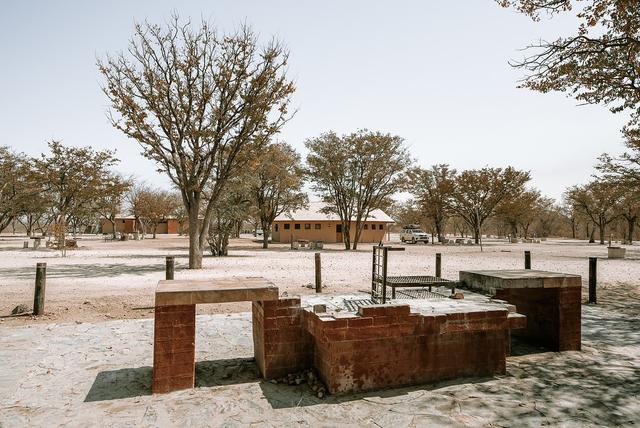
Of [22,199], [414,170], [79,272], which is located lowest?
[79,272]

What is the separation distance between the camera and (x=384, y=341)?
423 centimetres

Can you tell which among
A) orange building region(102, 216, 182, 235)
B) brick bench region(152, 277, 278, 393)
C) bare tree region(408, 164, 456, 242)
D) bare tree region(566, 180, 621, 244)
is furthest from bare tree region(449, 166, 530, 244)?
orange building region(102, 216, 182, 235)

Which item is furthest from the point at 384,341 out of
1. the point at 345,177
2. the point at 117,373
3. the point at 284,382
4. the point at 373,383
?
the point at 345,177

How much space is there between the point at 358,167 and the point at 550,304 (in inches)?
1106

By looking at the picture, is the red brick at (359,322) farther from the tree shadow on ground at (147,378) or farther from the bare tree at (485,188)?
the bare tree at (485,188)

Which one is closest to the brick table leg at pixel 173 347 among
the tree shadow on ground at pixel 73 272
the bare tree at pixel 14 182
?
the tree shadow on ground at pixel 73 272

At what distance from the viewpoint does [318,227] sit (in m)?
50.4

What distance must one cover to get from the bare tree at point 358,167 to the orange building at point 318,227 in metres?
15.3

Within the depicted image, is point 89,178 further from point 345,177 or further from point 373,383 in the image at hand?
point 373,383

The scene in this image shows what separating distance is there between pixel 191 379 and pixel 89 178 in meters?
37.4

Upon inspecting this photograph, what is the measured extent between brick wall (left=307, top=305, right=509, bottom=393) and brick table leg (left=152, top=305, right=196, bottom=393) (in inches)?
52.7

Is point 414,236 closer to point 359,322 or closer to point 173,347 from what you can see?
point 359,322

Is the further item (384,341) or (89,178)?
(89,178)

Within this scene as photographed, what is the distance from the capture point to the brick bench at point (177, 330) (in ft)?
13.5
